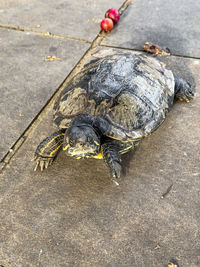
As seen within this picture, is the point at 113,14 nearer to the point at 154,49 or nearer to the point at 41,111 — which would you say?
the point at 154,49

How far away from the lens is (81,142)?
3016mm

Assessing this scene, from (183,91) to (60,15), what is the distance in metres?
3.88

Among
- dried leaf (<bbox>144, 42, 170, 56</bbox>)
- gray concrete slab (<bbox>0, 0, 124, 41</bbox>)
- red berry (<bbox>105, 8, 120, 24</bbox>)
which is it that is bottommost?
dried leaf (<bbox>144, 42, 170, 56</bbox>)

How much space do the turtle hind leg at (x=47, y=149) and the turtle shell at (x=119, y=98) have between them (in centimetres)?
18

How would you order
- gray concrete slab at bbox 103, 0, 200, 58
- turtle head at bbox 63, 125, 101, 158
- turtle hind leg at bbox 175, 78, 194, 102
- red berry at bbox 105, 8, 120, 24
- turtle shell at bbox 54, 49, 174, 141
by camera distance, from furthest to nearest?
red berry at bbox 105, 8, 120, 24 → gray concrete slab at bbox 103, 0, 200, 58 → turtle hind leg at bbox 175, 78, 194, 102 → turtle shell at bbox 54, 49, 174, 141 → turtle head at bbox 63, 125, 101, 158

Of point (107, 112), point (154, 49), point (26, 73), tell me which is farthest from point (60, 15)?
point (107, 112)

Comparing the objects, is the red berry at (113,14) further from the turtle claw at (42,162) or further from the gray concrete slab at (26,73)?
the turtle claw at (42,162)

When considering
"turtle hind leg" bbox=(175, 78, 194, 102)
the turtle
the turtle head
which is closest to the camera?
the turtle head

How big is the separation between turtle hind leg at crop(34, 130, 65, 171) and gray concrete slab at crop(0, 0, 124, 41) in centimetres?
315

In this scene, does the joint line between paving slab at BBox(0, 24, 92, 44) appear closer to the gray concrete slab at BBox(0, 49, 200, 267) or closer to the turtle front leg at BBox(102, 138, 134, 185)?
the gray concrete slab at BBox(0, 49, 200, 267)

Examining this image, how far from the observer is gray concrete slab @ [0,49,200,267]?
2.80m

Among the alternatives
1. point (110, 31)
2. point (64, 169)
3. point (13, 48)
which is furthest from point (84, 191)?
point (110, 31)

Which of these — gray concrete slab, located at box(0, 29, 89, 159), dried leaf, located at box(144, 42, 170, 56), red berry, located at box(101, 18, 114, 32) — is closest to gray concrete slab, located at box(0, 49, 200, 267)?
gray concrete slab, located at box(0, 29, 89, 159)

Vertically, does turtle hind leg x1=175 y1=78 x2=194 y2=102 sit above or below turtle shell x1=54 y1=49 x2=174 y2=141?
below
